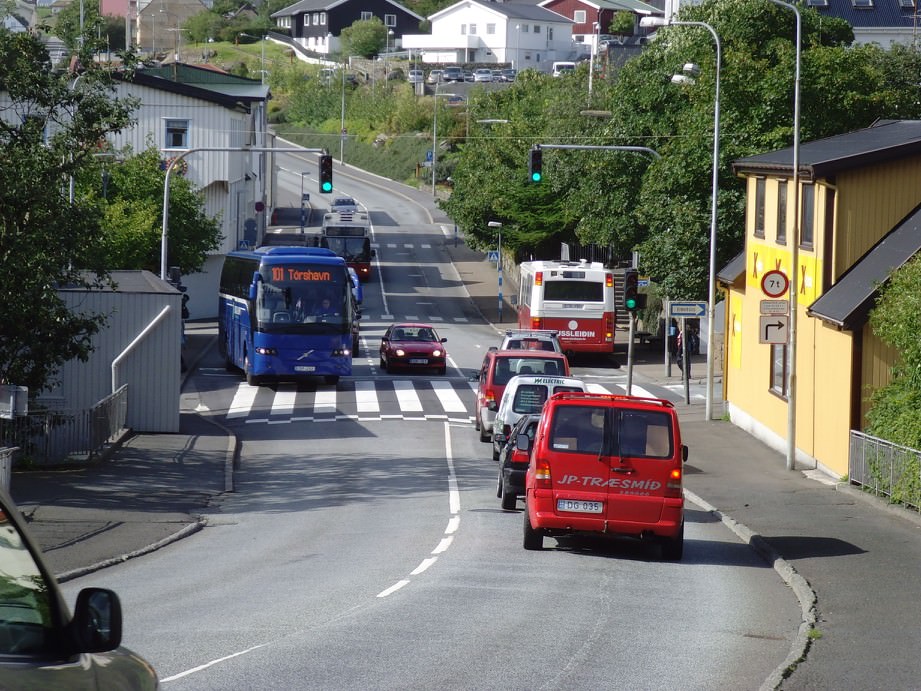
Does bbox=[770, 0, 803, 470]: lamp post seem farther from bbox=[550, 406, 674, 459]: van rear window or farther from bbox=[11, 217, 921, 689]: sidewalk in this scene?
A: bbox=[550, 406, 674, 459]: van rear window

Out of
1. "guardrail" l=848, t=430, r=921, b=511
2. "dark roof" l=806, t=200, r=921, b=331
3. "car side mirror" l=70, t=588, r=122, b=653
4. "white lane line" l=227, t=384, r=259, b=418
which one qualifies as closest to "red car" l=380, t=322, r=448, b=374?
"white lane line" l=227, t=384, r=259, b=418

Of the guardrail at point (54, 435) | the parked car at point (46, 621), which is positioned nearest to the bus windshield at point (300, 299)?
the guardrail at point (54, 435)

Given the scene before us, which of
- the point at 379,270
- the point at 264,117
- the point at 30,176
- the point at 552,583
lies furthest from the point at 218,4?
the point at 552,583

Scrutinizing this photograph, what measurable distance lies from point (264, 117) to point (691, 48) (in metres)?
46.7

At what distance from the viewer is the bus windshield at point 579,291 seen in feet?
152

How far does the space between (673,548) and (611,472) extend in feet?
4.11

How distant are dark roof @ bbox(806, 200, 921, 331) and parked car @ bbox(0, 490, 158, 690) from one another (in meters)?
18.6

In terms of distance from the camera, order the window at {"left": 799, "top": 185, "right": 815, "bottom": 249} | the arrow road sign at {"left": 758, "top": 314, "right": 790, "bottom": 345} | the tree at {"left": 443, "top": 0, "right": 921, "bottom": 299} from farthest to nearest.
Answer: the tree at {"left": 443, "top": 0, "right": 921, "bottom": 299} < the window at {"left": 799, "top": 185, "right": 815, "bottom": 249} < the arrow road sign at {"left": 758, "top": 314, "right": 790, "bottom": 345}

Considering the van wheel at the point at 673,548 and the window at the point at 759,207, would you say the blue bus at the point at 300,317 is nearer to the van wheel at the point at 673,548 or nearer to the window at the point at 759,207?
the window at the point at 759,207

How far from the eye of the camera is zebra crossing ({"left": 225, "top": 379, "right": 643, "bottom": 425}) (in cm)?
3328

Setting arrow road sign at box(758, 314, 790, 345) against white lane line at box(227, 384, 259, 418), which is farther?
white lane line at box(227, 384, 259, 418)

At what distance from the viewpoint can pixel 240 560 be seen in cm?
1580

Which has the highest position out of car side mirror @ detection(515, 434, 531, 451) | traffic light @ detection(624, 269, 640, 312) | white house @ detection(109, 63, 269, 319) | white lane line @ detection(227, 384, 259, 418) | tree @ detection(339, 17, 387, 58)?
tree @ detection(339, 17, 387, 58)

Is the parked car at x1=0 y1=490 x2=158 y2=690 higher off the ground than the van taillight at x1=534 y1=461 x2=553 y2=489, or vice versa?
the parked car at x1=0 y1=490 x2=158 y2=690
